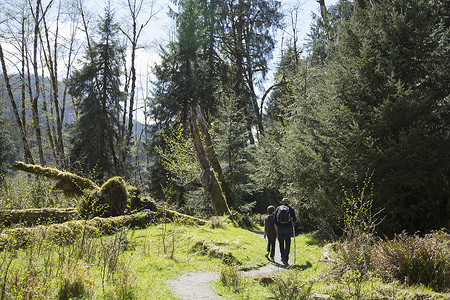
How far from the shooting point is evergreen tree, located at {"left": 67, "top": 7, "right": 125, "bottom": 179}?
71.5 feet

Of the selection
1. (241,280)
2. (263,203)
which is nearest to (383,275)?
(241,280)

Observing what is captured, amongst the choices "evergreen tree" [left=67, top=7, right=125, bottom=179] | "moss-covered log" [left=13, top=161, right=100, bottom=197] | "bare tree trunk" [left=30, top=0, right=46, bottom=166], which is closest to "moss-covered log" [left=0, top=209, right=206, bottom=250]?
"moss-covered log" [left=13, top=161, right=100, bottom=197]

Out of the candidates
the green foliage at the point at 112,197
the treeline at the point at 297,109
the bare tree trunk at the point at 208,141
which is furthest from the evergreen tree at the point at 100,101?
the green foliage at the point at 112,197

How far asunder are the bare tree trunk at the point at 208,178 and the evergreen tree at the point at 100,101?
9362 mm

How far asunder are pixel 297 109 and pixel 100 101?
15303mm

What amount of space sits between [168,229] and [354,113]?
6.99 m

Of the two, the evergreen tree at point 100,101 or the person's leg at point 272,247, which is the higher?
the evergreen tree at point 100,101

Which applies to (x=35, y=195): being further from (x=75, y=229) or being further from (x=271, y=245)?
(x=271, y=245)

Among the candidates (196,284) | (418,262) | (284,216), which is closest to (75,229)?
(196,284)

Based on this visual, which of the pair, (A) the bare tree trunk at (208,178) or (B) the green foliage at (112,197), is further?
(A) the bare tree trunk at (208,178)

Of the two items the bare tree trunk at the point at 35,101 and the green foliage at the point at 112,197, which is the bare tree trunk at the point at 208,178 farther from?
the bare tree trunk at the point at 35,101

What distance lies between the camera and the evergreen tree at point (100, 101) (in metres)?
21.8

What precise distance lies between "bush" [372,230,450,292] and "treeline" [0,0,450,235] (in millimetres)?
1358

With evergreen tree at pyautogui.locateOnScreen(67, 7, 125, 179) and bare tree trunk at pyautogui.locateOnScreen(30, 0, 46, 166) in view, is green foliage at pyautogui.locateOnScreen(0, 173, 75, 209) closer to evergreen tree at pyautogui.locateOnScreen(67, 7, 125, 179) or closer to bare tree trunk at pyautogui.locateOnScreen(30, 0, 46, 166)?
bare tree trunk at pyautogui.locateOnScreen(30, 0, 46, 166)
